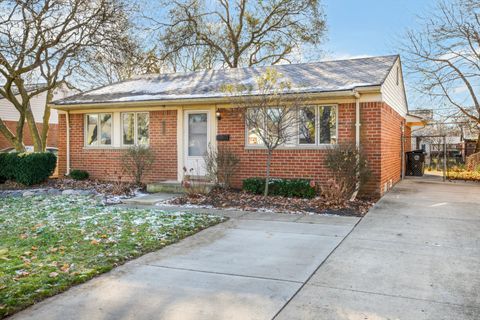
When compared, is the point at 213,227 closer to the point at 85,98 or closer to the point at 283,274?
the point at 283,274

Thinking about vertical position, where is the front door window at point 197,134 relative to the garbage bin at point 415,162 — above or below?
above

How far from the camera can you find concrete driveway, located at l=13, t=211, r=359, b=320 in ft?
11.6

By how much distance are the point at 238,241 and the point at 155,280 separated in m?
1.99

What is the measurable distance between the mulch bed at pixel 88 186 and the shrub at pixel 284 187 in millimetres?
3412

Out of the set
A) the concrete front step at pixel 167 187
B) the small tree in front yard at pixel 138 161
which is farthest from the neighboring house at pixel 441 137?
the small tree in front yard at pixel 138 161

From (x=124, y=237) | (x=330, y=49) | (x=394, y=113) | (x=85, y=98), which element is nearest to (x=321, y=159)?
(x=394, y=113)

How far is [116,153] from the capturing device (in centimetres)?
1343

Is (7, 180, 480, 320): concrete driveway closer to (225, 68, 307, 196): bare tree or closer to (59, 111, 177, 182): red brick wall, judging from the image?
(225, 68, 307, 196): bare tree

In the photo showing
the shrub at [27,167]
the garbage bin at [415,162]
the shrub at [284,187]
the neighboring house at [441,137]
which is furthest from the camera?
the neighboring house at [441,137]

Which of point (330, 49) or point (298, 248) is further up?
point (330, 49)

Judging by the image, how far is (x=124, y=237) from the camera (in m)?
6.12

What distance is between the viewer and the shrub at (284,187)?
403 inches

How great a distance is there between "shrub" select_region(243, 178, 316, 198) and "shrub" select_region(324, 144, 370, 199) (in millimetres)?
721

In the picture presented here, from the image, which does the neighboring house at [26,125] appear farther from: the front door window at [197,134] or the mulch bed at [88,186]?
the front door window at [197,134]
